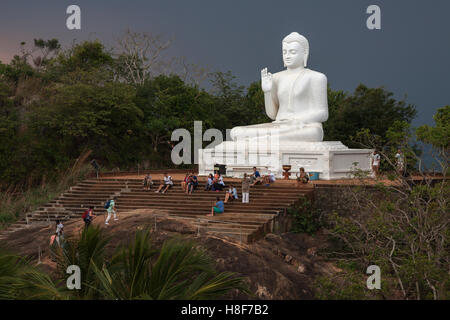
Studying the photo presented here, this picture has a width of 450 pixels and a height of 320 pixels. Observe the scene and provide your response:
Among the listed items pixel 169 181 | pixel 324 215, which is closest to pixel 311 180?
pixel 324 215

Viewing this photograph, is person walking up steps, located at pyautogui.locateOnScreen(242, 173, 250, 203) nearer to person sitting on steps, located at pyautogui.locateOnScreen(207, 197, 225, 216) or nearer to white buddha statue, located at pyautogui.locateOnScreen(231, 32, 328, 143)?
person sitting on steps, located at pyautogui.locateOnScreen(207, 197, 225, 216)

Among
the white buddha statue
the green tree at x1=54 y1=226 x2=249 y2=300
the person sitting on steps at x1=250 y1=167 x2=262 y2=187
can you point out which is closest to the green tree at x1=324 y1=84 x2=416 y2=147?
the white buddha statue

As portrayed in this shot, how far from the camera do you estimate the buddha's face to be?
25.6m

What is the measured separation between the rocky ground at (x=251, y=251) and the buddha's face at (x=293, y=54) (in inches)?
375

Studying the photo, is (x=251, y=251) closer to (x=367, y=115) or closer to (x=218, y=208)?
(x=218, y=208)

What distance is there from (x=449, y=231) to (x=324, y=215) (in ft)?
24.5

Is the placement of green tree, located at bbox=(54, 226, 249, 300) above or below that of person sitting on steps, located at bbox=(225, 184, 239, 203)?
below

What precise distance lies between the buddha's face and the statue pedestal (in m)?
4.17

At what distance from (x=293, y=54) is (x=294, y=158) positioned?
5.15 m

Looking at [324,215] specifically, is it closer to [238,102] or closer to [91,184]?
[91,184]

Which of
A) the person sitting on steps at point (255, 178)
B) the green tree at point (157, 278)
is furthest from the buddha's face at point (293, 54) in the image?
the green tree at point (157, 278)

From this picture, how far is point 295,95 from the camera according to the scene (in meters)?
25.5

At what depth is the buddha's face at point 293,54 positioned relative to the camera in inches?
1009

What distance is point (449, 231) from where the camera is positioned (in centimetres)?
1259
